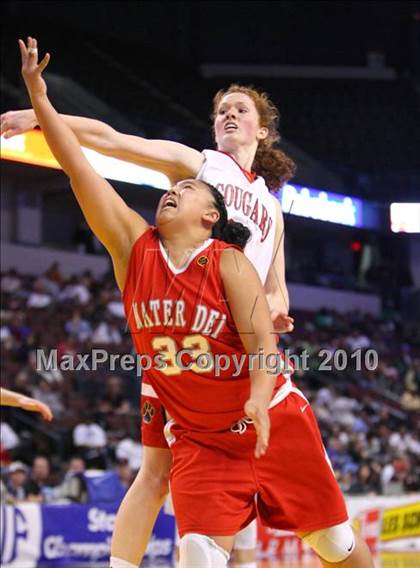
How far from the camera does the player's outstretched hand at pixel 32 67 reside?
3412 mm

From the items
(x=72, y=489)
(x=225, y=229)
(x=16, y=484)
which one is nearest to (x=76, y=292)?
(x=72, y=489)

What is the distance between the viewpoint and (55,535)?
10.1 metres

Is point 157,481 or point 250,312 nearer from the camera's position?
point 250,312

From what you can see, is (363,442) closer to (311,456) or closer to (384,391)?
(384,391)

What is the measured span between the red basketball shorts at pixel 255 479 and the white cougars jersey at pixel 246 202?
2.34ft

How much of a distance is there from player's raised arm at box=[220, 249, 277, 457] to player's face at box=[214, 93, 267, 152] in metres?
0.95

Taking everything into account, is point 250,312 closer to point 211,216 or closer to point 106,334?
point 211,216

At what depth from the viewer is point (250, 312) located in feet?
11.8

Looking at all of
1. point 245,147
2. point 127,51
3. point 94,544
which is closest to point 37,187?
point 127,51

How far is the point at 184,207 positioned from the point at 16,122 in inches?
26.6

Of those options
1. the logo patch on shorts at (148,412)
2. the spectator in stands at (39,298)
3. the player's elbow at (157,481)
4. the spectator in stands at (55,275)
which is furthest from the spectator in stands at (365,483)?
the logo patch on shorts at (148,412)

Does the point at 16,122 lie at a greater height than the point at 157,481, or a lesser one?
greater

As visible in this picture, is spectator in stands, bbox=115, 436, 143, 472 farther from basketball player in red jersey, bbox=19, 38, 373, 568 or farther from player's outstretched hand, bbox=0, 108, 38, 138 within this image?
player's outstretched hand, bbox=0, 108, 38, 138

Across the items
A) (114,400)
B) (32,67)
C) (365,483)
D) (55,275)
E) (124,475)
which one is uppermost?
(55,275)
